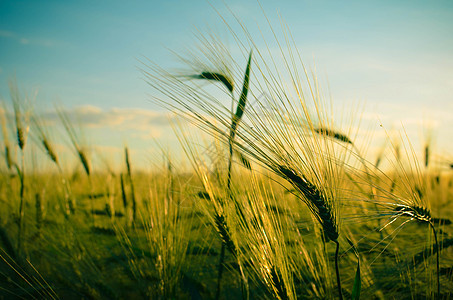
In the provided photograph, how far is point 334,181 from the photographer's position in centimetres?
69

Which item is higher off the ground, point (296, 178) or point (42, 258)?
point (296, 178)

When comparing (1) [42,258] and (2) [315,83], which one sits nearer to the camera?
(2) [315,83]

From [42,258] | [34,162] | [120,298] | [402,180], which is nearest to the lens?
[402,180]

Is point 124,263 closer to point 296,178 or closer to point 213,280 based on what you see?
point 213,280

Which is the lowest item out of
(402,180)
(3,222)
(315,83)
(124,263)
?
(124,263)

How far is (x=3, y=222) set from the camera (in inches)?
74.3

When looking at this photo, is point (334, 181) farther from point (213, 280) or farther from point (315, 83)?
point (213, 280)

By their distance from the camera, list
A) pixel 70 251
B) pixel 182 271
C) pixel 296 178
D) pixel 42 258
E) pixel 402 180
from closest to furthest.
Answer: pixel 296 178 → pixel 402 180 → pixel 182 271 → pixel 70 251 → pixel 42 258

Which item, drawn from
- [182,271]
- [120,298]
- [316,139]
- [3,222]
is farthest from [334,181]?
[3,222]

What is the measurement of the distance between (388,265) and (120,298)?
129cm

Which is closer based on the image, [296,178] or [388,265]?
[296,178]

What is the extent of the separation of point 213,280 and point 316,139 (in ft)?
3.48

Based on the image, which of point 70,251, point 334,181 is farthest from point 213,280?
point 334,181

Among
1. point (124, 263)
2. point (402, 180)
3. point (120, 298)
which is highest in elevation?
point (402, 180)
